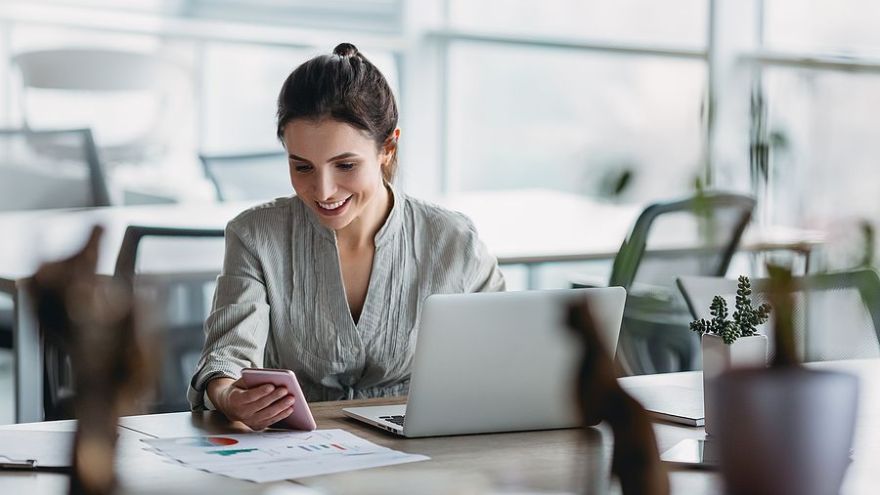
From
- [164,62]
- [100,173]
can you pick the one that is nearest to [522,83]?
[164,62]

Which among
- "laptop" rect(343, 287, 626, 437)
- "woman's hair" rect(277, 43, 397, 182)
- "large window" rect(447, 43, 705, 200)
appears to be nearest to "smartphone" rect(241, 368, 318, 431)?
"laptop" rect(343, 287, 626, 437)

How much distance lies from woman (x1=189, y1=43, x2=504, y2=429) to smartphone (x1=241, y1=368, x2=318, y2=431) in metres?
0.34

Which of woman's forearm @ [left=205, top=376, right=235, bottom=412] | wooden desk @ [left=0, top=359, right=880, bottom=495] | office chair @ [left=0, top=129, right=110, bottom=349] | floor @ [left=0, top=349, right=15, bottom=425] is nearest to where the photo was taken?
wooden desk @ [left=0, top=359, right=880, bottom=495]

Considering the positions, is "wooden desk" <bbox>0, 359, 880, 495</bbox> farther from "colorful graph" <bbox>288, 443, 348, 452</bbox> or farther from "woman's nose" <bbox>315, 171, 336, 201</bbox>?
"woman's nose" <bbox>315, 171, 336, 201</bbox>

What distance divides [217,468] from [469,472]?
0.96 ft

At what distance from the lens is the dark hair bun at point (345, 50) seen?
2152mm

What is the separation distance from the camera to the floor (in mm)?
3832

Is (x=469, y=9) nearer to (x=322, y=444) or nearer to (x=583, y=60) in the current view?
(x=583, y=60)

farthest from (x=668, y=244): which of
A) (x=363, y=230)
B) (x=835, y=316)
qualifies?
(x=363, y=230)

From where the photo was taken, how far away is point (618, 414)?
1.46 feet

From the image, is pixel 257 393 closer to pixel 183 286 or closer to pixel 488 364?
pixel 488 364

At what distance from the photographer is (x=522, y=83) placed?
6332 millimetres

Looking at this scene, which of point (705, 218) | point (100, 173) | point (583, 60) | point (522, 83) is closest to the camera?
point (705, 218)

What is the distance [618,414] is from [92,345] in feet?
0.60
